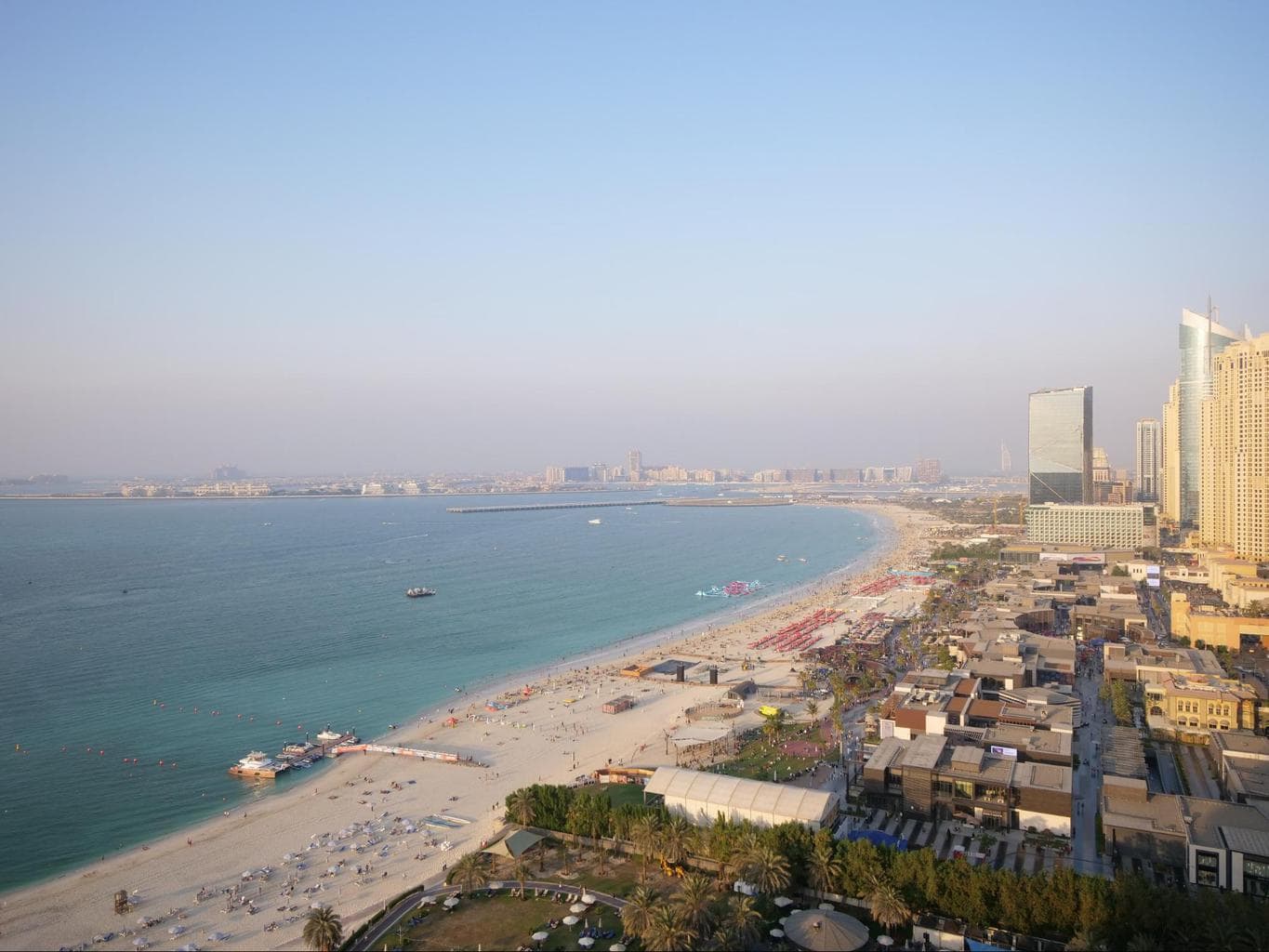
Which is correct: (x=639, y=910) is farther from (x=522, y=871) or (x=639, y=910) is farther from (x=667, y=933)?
(x=522, y=871)

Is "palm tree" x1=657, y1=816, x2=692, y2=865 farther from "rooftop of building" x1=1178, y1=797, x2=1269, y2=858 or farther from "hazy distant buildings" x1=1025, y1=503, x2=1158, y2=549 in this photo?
"hazy distant buildings" x1=1025, y1=503, x2=1158, y2=549

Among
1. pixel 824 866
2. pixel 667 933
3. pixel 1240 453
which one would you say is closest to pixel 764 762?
pixel 824 866

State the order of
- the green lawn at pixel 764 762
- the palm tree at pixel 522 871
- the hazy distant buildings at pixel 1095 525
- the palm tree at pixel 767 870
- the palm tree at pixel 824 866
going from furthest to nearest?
the hazy distant buildings at pixel 1095 525 → the green lawn at pixel 764 762 → the palm tree at pixel 522 871 → the palm tree at pixel 824 866 → the palm tree at pixel 767 870

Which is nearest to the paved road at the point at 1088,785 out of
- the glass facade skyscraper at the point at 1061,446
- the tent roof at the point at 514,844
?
the tent roof at the point at 514,844

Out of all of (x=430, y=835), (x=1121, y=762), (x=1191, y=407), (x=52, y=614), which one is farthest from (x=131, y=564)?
(x=1191, y=407)

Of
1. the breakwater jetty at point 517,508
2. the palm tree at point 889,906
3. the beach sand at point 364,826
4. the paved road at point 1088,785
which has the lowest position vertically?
the beach sand at point 364,826

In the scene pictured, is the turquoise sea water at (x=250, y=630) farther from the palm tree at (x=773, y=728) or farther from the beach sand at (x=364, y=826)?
the palm tree at (x=773, y=728)

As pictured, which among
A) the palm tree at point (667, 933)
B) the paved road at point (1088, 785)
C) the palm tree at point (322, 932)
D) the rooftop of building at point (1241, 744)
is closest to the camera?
the palm tree at point (667, 933)

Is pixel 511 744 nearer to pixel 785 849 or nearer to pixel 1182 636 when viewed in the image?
pixel 785 849
